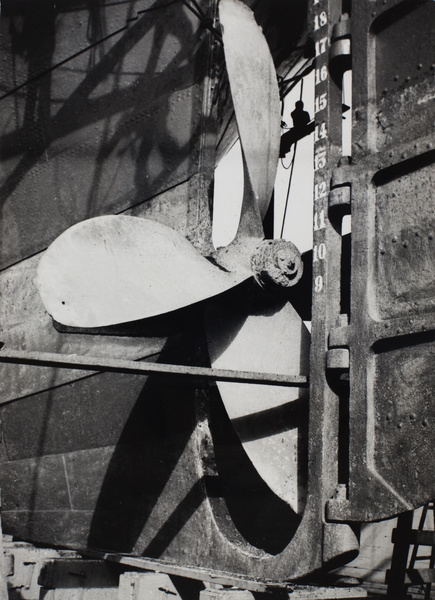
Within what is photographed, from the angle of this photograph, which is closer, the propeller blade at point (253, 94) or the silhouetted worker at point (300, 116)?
the propeller blade at point (253, 94)

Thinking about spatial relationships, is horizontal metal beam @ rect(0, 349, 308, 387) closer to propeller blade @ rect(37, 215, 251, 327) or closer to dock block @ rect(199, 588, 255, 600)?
propeller blade @ rect(37, 215, 251, 327)

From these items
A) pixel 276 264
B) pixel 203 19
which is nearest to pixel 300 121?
pixel 203 19

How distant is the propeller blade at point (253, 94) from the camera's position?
5125mm

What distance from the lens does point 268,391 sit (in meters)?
4.95

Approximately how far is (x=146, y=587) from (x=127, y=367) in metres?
1.51

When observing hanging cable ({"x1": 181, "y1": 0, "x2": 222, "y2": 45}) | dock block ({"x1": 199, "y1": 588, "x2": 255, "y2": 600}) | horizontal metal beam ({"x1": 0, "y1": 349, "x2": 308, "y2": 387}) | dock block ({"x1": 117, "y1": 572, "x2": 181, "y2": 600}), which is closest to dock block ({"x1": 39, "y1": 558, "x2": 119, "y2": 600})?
dock block ({"x1": 117, "y1": 572, "x2": 181, "y2": 600})

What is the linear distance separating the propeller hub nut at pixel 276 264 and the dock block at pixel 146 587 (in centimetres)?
189

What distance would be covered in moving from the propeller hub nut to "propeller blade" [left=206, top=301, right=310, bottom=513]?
20 centimetres

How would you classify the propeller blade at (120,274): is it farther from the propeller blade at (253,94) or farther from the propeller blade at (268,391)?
the propeller blade at (253,94)

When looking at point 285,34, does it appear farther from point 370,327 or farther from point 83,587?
point 83,587

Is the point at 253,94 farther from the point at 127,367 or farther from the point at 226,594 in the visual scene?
the point at 226,594

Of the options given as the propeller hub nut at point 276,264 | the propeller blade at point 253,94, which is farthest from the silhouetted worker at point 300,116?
the propeller hub nut at point 276,264

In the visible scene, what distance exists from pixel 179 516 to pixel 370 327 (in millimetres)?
1994

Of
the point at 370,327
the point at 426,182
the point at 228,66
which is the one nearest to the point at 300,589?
the point at 370,327
